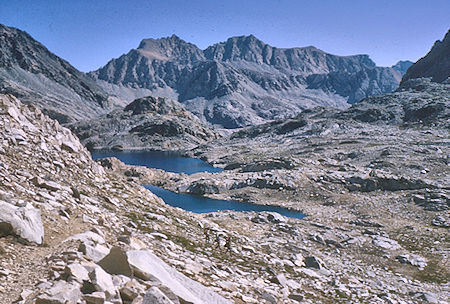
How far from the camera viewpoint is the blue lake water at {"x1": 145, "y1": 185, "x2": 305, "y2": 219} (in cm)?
6841

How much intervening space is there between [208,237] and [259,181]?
196 feet

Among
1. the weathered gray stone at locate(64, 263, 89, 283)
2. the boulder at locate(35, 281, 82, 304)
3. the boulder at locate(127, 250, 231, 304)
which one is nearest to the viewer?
the boulder at locate(35, 281, 82, 304)

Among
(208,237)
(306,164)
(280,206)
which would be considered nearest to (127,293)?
(208,237)

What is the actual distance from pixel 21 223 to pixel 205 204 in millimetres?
63273

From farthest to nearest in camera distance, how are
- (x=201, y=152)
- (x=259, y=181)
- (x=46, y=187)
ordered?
(x=201, y=152) < (x=259, y=181) < (x=46, y=187)

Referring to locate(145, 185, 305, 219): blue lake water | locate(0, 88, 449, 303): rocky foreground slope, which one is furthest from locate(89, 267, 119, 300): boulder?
locate(145, 185, 305, 219): blue lake water

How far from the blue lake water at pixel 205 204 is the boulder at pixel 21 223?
5625 centimetres

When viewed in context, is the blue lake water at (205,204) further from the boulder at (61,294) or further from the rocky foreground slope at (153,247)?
the boulder at (61,294)

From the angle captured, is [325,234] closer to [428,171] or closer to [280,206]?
[280,206]

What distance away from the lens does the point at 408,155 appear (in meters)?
104

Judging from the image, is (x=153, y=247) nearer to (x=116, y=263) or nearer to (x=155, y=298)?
(x=116, y=263)

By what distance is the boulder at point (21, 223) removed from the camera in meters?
10.9

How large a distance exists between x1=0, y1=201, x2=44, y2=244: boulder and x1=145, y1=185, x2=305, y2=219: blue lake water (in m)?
56.3

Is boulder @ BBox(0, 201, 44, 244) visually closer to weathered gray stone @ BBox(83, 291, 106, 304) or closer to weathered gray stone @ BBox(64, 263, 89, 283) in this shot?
weathered gray stone @ BBox(64, 263, 89, 283)
